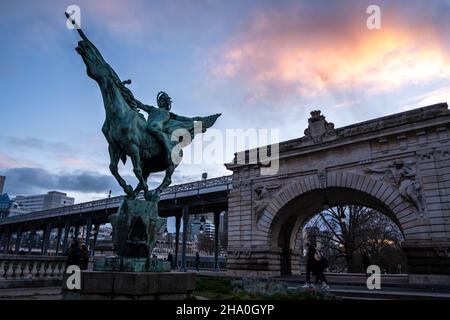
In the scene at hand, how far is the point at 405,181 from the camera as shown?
17.8 metres

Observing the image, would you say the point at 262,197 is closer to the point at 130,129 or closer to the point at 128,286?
the point at 130,129

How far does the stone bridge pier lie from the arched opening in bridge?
0.12 m

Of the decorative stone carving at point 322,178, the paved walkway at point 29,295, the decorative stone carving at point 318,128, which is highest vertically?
the decorative stone carving at point 318,128

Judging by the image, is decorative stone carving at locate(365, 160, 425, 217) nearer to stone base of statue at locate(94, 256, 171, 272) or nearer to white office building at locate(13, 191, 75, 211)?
stone base of statue at locate(94, 256, 171, 272)

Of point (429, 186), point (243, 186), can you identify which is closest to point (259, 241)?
point (243, 186)

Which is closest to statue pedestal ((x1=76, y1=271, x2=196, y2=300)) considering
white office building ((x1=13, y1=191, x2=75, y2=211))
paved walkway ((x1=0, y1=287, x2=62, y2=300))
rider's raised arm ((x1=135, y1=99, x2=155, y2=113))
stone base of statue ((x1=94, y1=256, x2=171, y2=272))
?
stone base of statue ((x1=94, y1=256, x2=171, y2=272))

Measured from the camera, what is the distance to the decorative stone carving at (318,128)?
2133cm

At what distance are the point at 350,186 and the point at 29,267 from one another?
16276 mm

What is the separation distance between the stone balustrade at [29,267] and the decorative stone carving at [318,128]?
1562 centimetres

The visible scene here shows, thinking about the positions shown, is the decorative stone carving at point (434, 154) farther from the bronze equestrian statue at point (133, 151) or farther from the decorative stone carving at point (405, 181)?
the bronze equestrian statue at point (133, 151)

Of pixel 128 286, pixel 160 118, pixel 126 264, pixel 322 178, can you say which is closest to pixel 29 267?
pixel 126 264

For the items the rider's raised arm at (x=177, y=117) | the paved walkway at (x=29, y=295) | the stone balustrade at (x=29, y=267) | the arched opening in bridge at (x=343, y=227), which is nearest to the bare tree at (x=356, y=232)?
the arched opening in bridge at (x=343, y=227)
